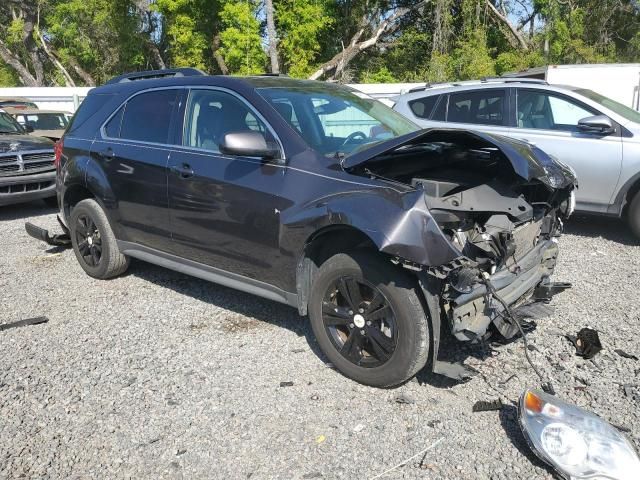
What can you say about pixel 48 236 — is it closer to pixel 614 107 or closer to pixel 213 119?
pixel 213 119

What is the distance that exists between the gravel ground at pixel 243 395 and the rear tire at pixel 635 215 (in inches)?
56.8

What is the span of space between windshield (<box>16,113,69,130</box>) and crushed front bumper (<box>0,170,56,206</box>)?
5.05 meters

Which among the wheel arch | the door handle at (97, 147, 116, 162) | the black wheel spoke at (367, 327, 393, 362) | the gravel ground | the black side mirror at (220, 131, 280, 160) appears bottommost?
the gravel ground

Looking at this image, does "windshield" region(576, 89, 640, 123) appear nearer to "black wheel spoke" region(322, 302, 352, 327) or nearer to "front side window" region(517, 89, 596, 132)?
"front side window" region(517, 89, 596, 132)

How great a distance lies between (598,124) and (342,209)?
168 inches

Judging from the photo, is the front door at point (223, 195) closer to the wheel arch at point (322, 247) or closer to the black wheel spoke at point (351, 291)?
the wheel arch at point (322, 247)

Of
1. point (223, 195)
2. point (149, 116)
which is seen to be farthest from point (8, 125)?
point (223, 195)

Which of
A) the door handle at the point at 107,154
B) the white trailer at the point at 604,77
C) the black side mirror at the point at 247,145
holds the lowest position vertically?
the door handle at the point at 107,154

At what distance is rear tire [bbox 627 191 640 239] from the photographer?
20.8 ft

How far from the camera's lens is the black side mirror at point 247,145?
3.63 m

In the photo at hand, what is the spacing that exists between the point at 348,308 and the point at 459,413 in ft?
2.85

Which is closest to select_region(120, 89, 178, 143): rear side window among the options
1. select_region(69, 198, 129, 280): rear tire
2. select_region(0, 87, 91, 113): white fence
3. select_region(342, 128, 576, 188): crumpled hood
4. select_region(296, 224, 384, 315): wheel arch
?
select_region(69, 198, 129, 280): rear tire

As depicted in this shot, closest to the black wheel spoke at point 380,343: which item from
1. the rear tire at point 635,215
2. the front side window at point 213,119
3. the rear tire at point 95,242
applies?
the front side window at point 213,119

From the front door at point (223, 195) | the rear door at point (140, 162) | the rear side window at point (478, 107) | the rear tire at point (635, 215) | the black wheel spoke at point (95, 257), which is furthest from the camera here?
the rear side window at point (478, 107)
